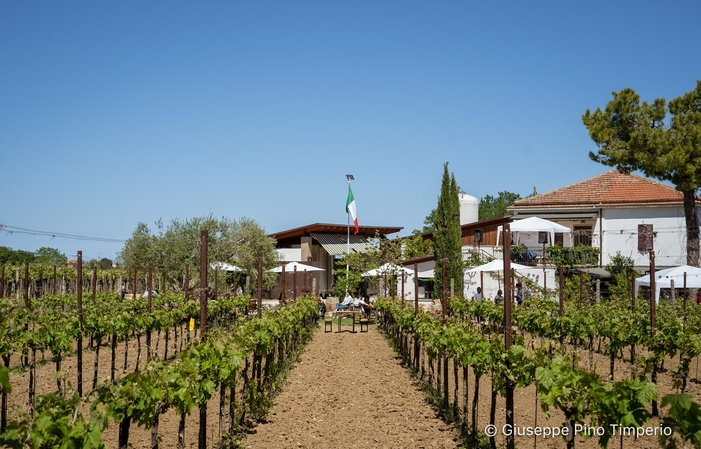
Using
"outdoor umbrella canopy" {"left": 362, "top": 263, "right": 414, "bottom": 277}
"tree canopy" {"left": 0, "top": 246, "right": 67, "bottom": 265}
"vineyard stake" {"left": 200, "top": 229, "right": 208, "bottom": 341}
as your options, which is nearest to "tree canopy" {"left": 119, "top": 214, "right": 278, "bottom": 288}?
"outdoor umbrella canopy" {"left": 362, "top": 263, "right": 414, "bottom": 277}

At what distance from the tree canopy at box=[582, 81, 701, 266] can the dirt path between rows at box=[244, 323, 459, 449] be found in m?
17.6

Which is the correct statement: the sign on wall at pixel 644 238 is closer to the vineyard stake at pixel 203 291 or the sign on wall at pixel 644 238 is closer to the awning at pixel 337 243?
the awning at pixel 337 243

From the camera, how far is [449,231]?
32.2 meters

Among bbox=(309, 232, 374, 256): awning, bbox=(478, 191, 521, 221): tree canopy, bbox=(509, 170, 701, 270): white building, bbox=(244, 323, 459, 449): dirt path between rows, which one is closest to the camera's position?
bbox=(244, 323, 459, 449): dirt path between rows

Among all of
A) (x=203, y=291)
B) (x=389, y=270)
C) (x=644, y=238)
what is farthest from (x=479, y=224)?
(x=203, y=291)

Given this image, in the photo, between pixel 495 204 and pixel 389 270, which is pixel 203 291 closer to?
pixel 389 270

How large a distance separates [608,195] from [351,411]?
2996 cm

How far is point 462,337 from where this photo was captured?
32.4 ft

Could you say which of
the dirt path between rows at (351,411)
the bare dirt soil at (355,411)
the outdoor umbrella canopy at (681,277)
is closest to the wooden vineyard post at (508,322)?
the bare dirt soil at (355,411)

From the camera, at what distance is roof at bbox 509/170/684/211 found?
35.0 metres

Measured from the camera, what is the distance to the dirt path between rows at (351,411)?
8.72 meters

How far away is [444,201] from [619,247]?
30.7 feet

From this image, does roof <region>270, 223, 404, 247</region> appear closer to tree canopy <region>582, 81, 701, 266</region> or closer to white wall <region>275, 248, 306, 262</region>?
white wall <region>275, 248, 306, 262</region>

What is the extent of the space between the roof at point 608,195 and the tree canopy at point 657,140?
5624 millimetres
